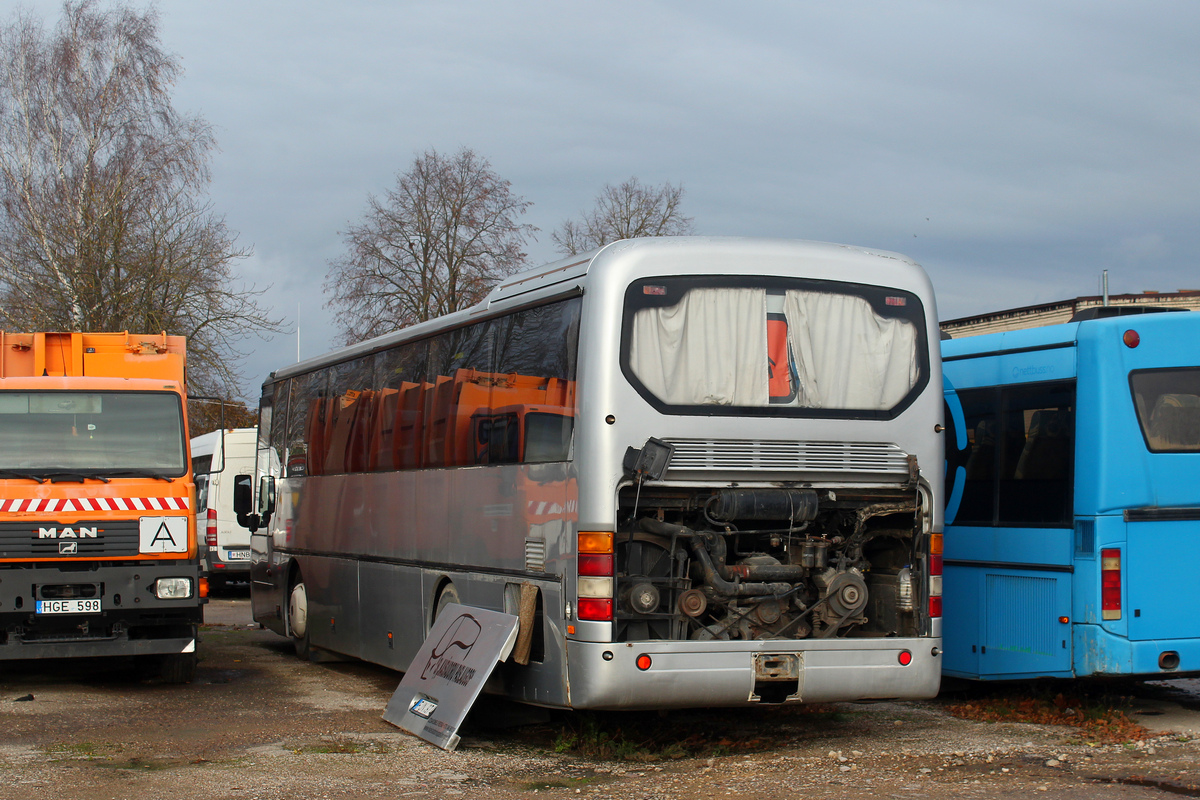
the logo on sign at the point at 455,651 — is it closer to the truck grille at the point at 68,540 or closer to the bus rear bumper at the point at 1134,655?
the truck grille at the point at 68,540

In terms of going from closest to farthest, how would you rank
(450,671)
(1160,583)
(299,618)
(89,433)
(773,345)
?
1. (773,345)
2. (450,671)
3. (1160,583)
4. (89,433)
5. (299,618)

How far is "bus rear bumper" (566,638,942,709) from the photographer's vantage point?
7.78m

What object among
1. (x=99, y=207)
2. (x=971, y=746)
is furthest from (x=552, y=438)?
(x=99, y=207)

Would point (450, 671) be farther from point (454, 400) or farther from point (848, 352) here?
point (848, 352)

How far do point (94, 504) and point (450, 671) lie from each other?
4108mm

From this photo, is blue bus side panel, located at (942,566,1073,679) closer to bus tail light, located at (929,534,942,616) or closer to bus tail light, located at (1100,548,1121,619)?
bus tail light, located at (1100,548,1121,619)

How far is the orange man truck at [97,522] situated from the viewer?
11.0m

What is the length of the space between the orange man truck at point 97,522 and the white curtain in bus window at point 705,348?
537 cm

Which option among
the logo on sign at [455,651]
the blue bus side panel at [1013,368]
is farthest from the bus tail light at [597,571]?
the blue bus side panel at [1013,368]

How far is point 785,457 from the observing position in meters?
8.16

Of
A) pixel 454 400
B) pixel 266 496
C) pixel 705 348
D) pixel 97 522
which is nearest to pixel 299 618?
pixel 266 496

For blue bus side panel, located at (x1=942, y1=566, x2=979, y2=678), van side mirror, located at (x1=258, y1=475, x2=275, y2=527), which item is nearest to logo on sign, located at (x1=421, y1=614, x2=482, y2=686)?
blue bus side panel, located at (x1=942, y1=566, x2=979, y2=678)

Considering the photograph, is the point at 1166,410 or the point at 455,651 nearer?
the point at 455,651

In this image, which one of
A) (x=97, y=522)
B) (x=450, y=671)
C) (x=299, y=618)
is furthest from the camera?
(x=299, y=618)
